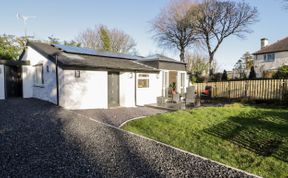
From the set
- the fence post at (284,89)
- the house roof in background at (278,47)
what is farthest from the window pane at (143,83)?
the house roof in background at (278,47)

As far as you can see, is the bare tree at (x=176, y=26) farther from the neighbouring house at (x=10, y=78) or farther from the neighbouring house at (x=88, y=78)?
the neighbouring house at (x=10, y=78)

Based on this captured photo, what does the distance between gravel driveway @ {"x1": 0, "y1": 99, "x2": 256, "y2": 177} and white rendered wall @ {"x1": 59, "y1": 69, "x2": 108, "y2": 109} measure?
371cm

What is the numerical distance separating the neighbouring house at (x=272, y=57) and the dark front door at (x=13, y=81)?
1238 inches

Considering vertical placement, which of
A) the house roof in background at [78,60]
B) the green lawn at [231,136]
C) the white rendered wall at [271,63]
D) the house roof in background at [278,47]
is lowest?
the green lawn at [231,136]

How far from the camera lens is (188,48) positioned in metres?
29.6

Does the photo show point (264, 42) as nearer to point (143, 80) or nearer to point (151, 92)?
point (151, 92)

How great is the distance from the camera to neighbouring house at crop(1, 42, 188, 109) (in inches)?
396

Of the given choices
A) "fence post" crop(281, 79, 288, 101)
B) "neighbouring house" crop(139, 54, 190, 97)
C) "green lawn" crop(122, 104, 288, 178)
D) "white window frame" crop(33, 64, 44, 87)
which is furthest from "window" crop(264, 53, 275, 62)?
"white window frame" crop(33, 64, 44, 87)

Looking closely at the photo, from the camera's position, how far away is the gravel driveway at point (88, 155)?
3557 millimetres

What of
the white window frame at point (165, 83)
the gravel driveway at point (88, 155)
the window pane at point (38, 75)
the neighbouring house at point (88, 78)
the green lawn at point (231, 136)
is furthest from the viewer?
the white window frame at point (165, 83)

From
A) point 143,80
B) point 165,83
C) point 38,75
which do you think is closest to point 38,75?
point 38,75

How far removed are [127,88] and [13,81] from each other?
29.0ft

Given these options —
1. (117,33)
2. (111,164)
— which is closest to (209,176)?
(111,164)

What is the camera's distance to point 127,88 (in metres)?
12.6
